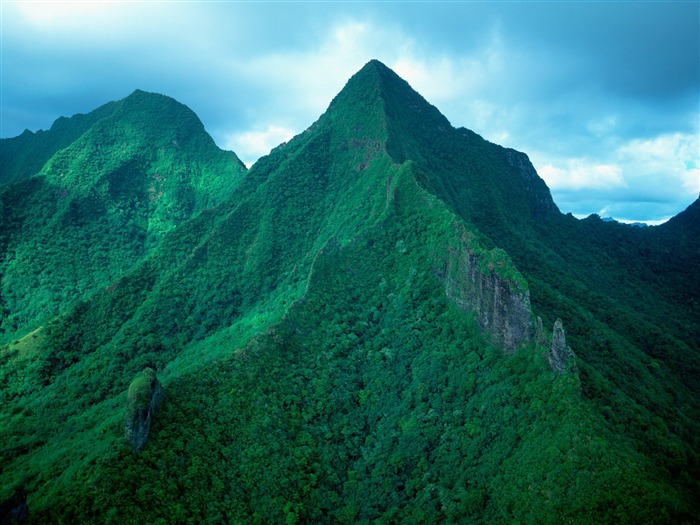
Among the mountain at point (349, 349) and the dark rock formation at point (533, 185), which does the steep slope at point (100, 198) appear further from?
the dark rock formation at point (533, 185)

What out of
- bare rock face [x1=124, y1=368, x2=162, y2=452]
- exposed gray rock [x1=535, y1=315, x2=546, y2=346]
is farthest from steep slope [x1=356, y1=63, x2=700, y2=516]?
bare rock face [x1=124, y1=368, x2=162, y2=452]

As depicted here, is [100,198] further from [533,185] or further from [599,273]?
[599,273]

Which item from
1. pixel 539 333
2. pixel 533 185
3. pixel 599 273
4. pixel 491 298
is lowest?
pixel 539 333

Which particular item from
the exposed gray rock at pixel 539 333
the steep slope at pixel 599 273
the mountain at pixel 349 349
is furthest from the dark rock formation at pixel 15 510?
the steep slope at pixel 599 273

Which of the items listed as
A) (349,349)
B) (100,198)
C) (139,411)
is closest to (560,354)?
(349,349)

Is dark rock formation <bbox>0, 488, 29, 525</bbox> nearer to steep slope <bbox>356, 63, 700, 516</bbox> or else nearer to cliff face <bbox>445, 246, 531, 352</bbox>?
cliff face <bbox>445, 246, 531, 352</bbox>

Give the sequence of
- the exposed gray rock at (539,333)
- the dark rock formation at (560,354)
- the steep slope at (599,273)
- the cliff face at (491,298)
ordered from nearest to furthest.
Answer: the dark rock formation at (560,354), the exposed gray rock at (539,333), the steep slope at (599,273), the cliff face at (491,298)

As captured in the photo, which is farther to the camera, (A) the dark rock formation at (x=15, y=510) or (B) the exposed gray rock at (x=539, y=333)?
(B) the exposed gray rock at (x=539, y=333)

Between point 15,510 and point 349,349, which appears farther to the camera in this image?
point 349,349
